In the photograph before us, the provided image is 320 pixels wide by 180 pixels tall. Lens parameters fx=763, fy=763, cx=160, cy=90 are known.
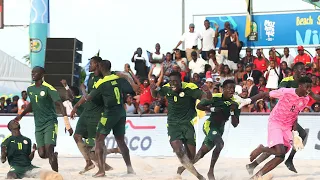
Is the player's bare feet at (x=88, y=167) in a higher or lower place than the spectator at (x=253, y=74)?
lower

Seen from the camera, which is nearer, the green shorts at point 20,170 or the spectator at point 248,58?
the green shorts at point 20,170

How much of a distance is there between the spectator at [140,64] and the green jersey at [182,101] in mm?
9669

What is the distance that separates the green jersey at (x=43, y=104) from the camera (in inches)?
469

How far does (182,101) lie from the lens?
460 inches

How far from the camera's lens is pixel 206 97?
1168 centimetres

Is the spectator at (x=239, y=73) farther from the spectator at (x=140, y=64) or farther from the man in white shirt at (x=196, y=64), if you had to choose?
the spectator at (x=140, y=64)

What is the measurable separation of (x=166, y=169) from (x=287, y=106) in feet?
13.1

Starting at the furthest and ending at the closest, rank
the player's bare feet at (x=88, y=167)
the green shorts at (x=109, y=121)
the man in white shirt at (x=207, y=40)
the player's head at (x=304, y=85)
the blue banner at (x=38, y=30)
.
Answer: the blue banner at (x=38, y=30) < the man in white shirt at (x=207, y=40) < the player's bare feet at (x=88, y=167) < the green shorts at (x=109, y=121) < the player's head at (x=304, y=85)

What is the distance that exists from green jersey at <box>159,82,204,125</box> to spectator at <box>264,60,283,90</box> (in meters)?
7.67

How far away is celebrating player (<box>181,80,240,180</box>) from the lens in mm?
11820

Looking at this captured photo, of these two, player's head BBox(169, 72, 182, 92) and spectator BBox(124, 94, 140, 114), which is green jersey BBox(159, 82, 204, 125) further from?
spectator BBox(124, 94, 140, 114)

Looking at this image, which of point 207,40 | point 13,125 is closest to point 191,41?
point 207,40

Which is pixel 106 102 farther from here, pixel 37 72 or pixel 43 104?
pixel 37 72

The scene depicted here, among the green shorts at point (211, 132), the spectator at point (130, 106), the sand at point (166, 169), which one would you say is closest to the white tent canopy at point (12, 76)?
the spectator at point (130, 106)
